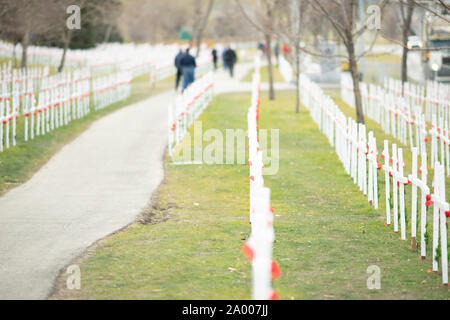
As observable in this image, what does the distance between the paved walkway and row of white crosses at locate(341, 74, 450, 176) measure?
5.41 meters

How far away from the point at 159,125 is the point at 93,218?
1152 cm

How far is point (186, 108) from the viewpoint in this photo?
2075 centimetres

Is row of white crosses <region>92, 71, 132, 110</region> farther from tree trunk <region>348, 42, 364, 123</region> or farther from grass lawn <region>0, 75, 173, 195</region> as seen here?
tree trunk <region>348, 42, 364, 123</region>

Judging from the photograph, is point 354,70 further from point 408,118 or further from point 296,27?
point 296,27

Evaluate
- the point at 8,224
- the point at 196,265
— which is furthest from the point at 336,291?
the point at 8,224

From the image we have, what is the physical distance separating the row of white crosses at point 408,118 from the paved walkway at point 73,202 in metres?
5.41

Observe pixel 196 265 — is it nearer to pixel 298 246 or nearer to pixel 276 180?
pixel 298 246

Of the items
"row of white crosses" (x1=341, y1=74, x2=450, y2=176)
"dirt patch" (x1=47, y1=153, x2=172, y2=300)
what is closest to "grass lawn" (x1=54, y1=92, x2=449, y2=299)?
"dirt patch" (x1=47, y1=153, x2=172, y2=300)

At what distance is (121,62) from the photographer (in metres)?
49.8

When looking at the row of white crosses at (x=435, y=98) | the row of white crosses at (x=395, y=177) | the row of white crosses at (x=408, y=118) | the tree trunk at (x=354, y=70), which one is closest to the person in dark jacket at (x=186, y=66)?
the row of white crosses at (x=408, y=118)

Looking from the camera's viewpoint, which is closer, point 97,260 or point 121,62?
point 97,260

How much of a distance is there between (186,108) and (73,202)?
8989 millimetres

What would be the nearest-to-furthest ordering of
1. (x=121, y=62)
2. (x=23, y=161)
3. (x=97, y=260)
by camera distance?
(x=97, y=260)
(x=23, y=161)
(x=121, y=62)

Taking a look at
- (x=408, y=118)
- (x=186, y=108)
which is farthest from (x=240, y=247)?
(x=186, y=108)
